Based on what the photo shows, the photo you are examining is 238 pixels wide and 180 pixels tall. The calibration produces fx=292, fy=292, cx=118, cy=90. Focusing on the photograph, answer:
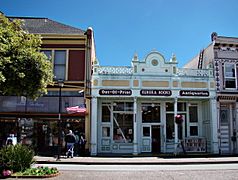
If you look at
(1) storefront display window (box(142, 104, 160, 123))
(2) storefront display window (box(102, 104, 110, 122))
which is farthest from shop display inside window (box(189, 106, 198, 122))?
(2) storefront display window (box(102, 104, 110, 122))

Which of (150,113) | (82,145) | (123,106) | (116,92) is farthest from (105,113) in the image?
(150,113)

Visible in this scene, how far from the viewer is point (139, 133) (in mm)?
22750

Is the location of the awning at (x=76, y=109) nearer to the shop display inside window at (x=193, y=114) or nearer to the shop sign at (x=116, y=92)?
the shop sign at (x=116, y=92)

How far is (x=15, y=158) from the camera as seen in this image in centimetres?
1107

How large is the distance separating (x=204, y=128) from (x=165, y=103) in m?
3.73

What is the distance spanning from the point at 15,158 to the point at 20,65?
363cm

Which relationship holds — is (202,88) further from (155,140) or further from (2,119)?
(2,119)

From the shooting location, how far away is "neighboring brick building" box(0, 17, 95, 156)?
2094 cm

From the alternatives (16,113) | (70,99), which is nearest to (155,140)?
(70,99)

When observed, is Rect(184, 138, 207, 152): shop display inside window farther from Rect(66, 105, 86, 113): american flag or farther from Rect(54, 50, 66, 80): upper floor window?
Rect(54, 50, 66, 80): upper floor window

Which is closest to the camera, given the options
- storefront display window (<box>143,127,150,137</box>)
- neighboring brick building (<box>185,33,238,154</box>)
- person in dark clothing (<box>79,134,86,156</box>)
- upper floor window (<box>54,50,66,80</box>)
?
person in dark clothing (<box>79,134,86,156</box>)

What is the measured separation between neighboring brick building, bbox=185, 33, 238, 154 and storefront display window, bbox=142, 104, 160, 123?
4775 millimetres

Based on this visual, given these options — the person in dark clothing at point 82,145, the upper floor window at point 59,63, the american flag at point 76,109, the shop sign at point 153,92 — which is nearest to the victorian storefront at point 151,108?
the shop sign at point 153,92

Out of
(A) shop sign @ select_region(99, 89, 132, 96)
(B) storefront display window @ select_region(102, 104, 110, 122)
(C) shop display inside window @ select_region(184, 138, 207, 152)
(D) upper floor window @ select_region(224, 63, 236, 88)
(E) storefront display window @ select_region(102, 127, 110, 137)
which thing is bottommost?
(C) shop display inside window @ select_region(184, 138, 207, 152)
